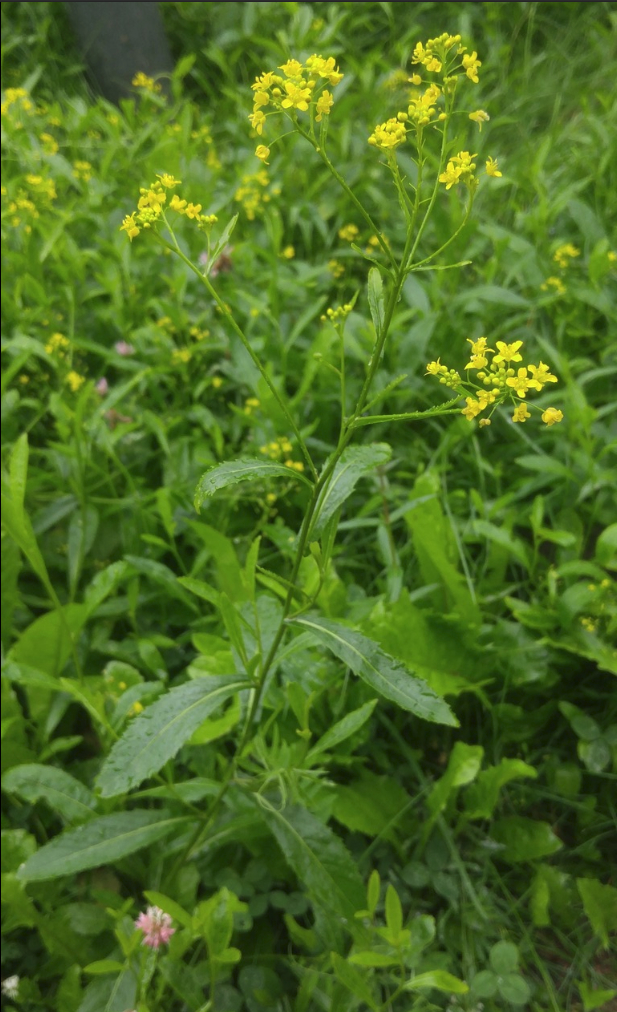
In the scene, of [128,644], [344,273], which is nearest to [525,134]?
[344,273]

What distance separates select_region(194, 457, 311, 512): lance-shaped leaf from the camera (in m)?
0.70

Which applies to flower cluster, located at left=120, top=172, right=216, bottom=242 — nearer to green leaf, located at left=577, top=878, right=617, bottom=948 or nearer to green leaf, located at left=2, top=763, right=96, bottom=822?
green leaf, located at left=2, top=763, right=96, bottom=822

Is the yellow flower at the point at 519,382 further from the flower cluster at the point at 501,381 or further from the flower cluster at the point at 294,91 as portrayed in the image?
the flower cluster at the point at 294,91

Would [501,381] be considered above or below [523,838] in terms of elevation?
above

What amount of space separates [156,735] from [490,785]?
23.2 inches

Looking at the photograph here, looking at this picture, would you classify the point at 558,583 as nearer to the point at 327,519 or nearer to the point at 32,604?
the point at 327,519

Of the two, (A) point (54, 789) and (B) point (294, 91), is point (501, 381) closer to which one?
(B) point (294, 91)

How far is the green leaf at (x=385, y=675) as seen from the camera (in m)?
0.76

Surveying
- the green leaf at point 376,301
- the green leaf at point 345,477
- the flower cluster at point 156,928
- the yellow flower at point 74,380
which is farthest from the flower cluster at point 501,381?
the yellow flower at point 74,380

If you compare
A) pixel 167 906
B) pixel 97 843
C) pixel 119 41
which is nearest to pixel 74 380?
pixel 97 843

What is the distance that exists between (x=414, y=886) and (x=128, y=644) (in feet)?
2.13

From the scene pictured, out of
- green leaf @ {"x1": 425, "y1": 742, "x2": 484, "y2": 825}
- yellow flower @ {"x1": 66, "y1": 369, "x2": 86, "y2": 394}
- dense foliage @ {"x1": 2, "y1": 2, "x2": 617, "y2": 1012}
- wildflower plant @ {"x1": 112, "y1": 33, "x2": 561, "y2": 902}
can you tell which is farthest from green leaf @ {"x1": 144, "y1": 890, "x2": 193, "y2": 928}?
yellow flower @ {"x1": 66, "y1": 369, "x2": 86, "y2": 394}

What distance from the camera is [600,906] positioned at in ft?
3.52

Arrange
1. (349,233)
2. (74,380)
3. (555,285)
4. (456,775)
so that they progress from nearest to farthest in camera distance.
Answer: (456,775) → (74,380) → (555,285) → (349,233)
